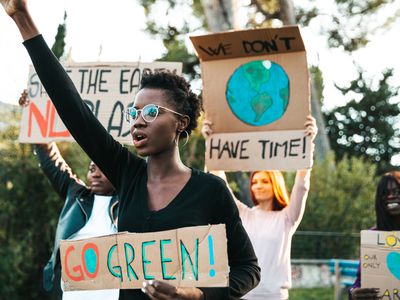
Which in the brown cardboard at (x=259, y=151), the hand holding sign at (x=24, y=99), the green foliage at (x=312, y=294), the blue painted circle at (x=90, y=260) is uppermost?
the hand holding sign at (x=24, y=99)

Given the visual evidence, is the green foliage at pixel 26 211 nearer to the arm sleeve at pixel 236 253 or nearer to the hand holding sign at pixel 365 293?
the hand holding sign at pixel 365 293

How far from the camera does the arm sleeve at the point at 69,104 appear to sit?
1848mm

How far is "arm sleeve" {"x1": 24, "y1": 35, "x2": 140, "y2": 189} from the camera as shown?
1.85 m

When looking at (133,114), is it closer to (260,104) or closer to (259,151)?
(259,151)

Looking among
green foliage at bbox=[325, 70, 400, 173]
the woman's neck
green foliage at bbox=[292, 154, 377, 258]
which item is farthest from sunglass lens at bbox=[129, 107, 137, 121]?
green foliage at bbox=[325, 70, 400, 173]

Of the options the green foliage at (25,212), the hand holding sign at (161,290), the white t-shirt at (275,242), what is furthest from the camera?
the green foliage at (25,212)

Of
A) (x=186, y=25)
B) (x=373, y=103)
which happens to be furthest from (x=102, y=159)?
(x=373, y=103)

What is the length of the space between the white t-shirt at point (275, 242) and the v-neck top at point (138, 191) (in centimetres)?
185

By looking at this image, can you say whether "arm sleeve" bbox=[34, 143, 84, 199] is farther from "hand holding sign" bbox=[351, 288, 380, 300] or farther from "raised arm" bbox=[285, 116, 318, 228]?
"hand holding sign" bbox=[351, 288, 380, 300]

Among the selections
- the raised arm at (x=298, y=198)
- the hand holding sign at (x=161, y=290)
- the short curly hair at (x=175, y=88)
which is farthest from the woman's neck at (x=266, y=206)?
the hand holding sign at (x=161, y=290)

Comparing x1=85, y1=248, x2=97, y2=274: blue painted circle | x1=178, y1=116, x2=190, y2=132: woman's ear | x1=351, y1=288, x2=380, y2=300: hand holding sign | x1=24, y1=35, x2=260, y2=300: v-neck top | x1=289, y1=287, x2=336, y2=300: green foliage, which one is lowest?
x1=289, y1=287, x2=336, y2=300: green foliage

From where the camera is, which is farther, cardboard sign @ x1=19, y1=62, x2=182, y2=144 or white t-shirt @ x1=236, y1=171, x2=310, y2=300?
cardboard sign @ x1=19, y1=62, x2=182, y2=144

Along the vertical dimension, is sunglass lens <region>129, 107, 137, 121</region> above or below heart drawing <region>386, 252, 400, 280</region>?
above

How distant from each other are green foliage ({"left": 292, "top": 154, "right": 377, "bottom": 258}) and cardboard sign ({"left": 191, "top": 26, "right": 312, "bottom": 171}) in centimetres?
698
